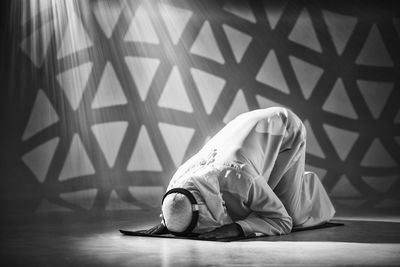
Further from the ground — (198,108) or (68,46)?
(68,46)

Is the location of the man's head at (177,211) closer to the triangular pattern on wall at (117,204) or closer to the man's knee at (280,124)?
the man's knee at (280,124)

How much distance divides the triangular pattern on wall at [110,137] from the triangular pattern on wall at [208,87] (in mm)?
758

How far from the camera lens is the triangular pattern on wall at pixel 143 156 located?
5.62 meters

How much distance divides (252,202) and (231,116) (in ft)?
9.08

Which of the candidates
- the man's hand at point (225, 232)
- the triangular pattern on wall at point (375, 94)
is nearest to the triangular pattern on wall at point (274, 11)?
the triangular pattern on wall at point (375, 94)

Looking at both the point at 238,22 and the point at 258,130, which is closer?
the point at 258,130

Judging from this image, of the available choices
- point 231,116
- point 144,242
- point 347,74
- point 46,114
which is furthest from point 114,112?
point 144,242

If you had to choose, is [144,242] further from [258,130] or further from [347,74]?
[347,74]

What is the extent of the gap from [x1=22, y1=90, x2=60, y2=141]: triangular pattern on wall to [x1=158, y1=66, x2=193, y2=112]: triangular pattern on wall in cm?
94

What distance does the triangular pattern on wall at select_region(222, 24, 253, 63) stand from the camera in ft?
18.7

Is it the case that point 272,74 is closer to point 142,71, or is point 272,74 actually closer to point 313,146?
point 313,146

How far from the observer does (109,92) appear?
18.5 feet

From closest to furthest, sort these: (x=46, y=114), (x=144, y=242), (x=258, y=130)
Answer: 1. (x=144, y=242)
2. (x=258, y=130)
3. (x=46, y=114)

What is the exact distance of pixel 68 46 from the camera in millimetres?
5574
